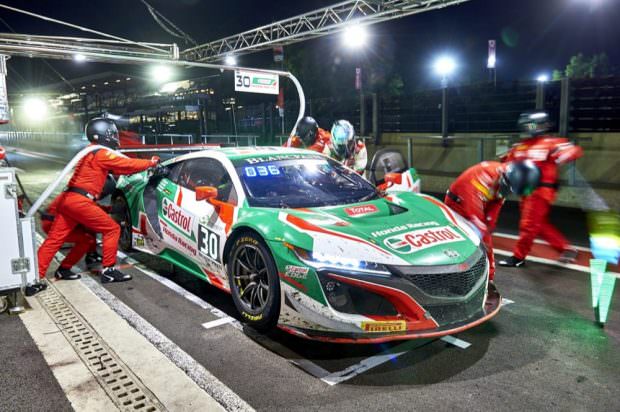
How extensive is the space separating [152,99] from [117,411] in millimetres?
39800

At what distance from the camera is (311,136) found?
7711mm

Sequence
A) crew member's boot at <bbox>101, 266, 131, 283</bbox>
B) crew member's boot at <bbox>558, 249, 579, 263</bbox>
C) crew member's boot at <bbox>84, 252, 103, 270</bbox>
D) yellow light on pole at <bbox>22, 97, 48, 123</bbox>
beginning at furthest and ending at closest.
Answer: yellow light on pole at <bbox>22, 97, 48, 123</bbox>, crew member's boot at <bbox>84, 252, 103, 270</bbox>, crew member's boot at <bbox>558, 249, 579, 263</bbox>, crew member's boot at <bbox>101, 266, 131, 283</bbox>

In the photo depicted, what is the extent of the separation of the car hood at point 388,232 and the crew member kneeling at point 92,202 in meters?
2.36

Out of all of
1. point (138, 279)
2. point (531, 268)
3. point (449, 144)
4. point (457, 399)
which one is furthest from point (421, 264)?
point (449, 144)

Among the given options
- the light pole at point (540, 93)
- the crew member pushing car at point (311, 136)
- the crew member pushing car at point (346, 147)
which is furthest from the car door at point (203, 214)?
the light pole at point (540, 93)

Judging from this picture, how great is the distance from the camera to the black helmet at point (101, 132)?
5316 mm

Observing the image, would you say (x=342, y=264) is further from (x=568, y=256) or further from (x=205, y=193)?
(x=568, y=256)

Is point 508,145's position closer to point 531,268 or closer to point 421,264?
point 531,268

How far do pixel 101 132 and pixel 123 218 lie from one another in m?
1.31

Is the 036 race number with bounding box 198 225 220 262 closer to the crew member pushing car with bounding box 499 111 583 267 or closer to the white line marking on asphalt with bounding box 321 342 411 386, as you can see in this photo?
the white line marking on asphalt with bounding box 321 342 411 386

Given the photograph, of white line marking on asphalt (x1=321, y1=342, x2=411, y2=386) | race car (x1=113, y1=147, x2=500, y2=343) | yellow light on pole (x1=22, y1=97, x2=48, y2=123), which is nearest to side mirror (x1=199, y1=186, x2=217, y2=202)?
race car (x1=113, y1=147, x2=500, y2=343)

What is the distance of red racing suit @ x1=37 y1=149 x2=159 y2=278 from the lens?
5125 millimetres

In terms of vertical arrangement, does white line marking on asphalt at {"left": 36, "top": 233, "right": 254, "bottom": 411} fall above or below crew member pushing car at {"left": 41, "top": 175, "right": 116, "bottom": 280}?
below

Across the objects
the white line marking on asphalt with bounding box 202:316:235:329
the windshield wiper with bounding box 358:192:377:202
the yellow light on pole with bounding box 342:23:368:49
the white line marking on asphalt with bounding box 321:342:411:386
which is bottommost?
the white line marking on asphalt with bounding box 321:342:411:386
